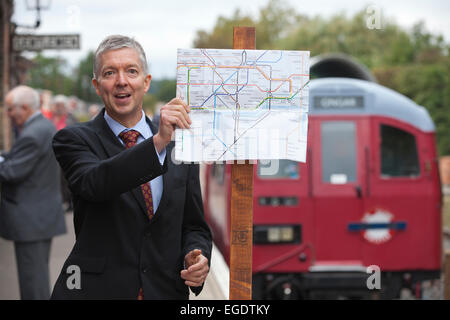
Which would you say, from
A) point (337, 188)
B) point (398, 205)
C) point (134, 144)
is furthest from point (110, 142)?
point (398, 205)

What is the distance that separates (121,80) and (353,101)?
15.2 ft

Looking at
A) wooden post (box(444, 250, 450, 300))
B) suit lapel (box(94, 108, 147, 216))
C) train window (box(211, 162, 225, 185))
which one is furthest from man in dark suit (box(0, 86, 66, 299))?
wooden post (box(444, 250, 450, 300))

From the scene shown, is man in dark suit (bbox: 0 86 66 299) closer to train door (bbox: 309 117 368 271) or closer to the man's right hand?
train door (bbox: 309 117 368 271)

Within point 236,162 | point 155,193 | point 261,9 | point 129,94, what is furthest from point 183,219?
point 261,9

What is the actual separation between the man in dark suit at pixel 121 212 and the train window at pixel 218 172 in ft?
16.1

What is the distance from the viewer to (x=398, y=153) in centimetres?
682

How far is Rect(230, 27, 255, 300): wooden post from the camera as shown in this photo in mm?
2479

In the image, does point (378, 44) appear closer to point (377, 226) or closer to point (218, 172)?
point (218, 172)

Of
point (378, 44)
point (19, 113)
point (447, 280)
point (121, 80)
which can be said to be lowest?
point (447, 280)

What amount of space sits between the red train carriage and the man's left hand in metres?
3.97

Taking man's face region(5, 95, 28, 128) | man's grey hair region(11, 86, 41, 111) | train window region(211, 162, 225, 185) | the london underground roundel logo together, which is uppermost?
man's grey hair region(11, 86, 41, 111)

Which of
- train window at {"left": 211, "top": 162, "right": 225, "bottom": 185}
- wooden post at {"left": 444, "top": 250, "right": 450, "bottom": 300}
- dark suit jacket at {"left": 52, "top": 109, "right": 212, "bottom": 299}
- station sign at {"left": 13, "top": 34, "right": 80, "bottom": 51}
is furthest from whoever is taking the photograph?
station sign at {"left": 13, "top": 34, "right": 80, "bottom": 51}
